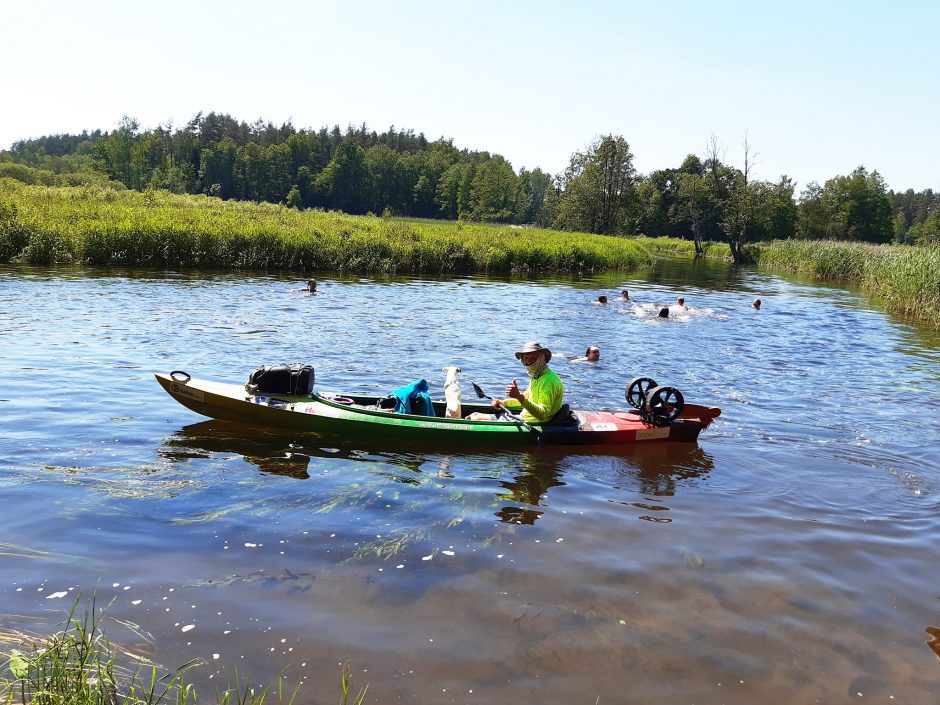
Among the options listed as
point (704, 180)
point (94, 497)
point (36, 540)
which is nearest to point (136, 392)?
point (94, 497)

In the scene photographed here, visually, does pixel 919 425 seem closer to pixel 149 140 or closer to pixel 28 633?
pixel 28 633

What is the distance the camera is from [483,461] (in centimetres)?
877

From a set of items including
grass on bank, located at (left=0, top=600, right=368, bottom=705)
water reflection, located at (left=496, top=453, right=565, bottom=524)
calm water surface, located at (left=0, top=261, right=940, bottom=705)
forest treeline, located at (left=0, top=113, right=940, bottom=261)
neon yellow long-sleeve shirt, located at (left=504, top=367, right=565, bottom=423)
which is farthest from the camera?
forest treeline, located at (left=0, top=113, right=940, bottom=261)

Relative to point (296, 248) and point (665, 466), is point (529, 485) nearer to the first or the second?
point (665, 466)

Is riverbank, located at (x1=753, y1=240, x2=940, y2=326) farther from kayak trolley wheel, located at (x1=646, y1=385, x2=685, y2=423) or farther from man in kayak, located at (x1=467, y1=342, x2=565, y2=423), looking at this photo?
man in kayak, located at (x1=467, y1=342, x2=565, y2=423)

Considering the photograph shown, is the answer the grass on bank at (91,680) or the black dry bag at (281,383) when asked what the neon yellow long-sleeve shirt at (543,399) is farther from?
the grass on bank at (91,680)

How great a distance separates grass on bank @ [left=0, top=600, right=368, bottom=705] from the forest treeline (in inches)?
2402

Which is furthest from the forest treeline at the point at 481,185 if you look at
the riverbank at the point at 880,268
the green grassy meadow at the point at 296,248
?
the green grassy meadow at the point at 296,248

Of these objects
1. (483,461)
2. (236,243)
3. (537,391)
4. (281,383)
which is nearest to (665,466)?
(537,391)

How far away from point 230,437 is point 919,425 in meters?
10.7

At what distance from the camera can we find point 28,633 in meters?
4.50

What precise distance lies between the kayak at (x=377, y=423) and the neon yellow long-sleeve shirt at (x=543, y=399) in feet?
0.53

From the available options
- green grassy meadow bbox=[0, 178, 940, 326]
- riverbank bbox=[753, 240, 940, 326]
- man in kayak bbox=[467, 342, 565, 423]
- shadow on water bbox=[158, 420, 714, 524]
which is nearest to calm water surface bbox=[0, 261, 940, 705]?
shadow on water bbox=[158, 420, 714, 524]

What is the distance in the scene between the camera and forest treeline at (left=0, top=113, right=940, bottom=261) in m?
74.3
